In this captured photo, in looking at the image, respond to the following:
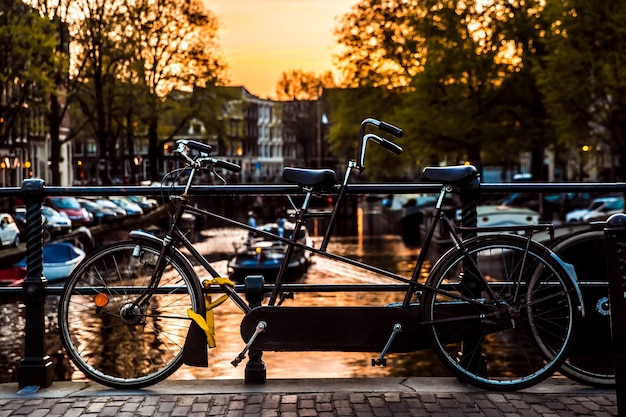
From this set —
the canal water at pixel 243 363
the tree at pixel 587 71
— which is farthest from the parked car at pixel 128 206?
the tree at pixel 587 71

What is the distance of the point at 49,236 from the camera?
3484 cm

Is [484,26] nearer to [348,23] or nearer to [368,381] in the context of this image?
[348,23]

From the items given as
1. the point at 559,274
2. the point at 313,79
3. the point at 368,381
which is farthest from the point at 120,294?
the point at 313,79

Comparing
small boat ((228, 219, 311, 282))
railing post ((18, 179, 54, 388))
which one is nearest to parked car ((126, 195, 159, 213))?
small boat ((228, 219, 311, 282))

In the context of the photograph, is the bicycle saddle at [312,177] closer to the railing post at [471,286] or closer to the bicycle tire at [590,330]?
the railing post at [471,286]

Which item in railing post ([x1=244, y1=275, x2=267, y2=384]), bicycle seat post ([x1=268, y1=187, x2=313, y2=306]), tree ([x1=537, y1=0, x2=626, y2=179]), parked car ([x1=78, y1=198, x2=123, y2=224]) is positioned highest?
tree ([x1=537, y1=0, x2=626, y2=179])

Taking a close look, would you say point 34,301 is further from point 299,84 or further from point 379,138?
point 299,84

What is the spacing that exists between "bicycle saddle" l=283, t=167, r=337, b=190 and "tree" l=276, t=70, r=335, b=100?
9011 cm

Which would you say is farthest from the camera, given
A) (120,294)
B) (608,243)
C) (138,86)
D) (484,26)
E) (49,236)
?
(138,86)

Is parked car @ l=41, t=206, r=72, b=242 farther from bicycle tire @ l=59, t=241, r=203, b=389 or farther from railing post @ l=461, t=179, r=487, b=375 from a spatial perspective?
railing post @ l=461, t=179, r=487, b=375

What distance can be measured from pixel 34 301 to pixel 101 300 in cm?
39

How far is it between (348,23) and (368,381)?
4472 cm

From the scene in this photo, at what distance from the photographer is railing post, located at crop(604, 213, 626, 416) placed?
3533mm

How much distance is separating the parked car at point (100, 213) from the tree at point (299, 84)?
46013mm
